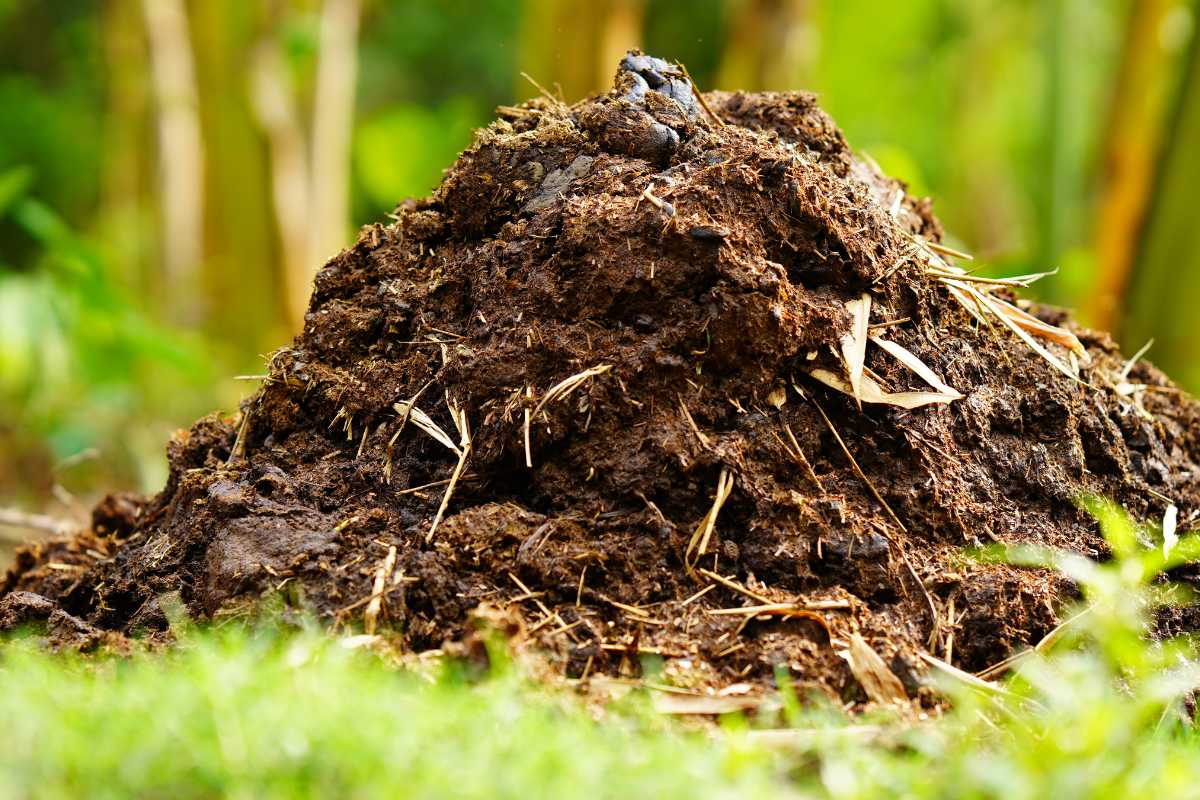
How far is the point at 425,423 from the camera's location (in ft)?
8.87

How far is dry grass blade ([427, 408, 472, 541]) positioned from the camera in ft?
8.34

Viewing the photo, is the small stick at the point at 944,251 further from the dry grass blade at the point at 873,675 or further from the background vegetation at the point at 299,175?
the background vegetation at the point at 299,175

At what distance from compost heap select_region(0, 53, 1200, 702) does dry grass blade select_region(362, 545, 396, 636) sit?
0.04ft

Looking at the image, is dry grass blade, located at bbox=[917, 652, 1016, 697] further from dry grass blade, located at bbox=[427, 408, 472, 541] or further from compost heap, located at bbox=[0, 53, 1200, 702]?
dry grass blade, located at bbox=[427, 408, 472, 541]

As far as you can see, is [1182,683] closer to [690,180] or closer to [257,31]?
[690,180]

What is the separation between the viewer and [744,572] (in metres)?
2.49

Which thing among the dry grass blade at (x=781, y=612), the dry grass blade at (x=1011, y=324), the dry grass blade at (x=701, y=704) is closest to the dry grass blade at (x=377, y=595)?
the dry grass blade at (x=701, y=704)

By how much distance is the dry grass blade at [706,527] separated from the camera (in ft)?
8.07

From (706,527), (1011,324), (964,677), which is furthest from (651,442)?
(1011,324)

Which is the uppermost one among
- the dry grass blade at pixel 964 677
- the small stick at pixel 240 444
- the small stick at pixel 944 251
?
the small stick at pixel 944 251

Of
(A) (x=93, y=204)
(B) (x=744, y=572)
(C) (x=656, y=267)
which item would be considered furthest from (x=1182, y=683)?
(A) (x=93, y=204)

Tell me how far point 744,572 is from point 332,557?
0.87 meters

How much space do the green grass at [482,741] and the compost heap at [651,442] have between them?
0.20m

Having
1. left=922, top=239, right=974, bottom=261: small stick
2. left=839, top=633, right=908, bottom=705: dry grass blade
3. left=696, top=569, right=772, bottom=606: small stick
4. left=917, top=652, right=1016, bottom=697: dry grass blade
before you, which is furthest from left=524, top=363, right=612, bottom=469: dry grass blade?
left=922, top=239, right=974, bottom=261: small stick
